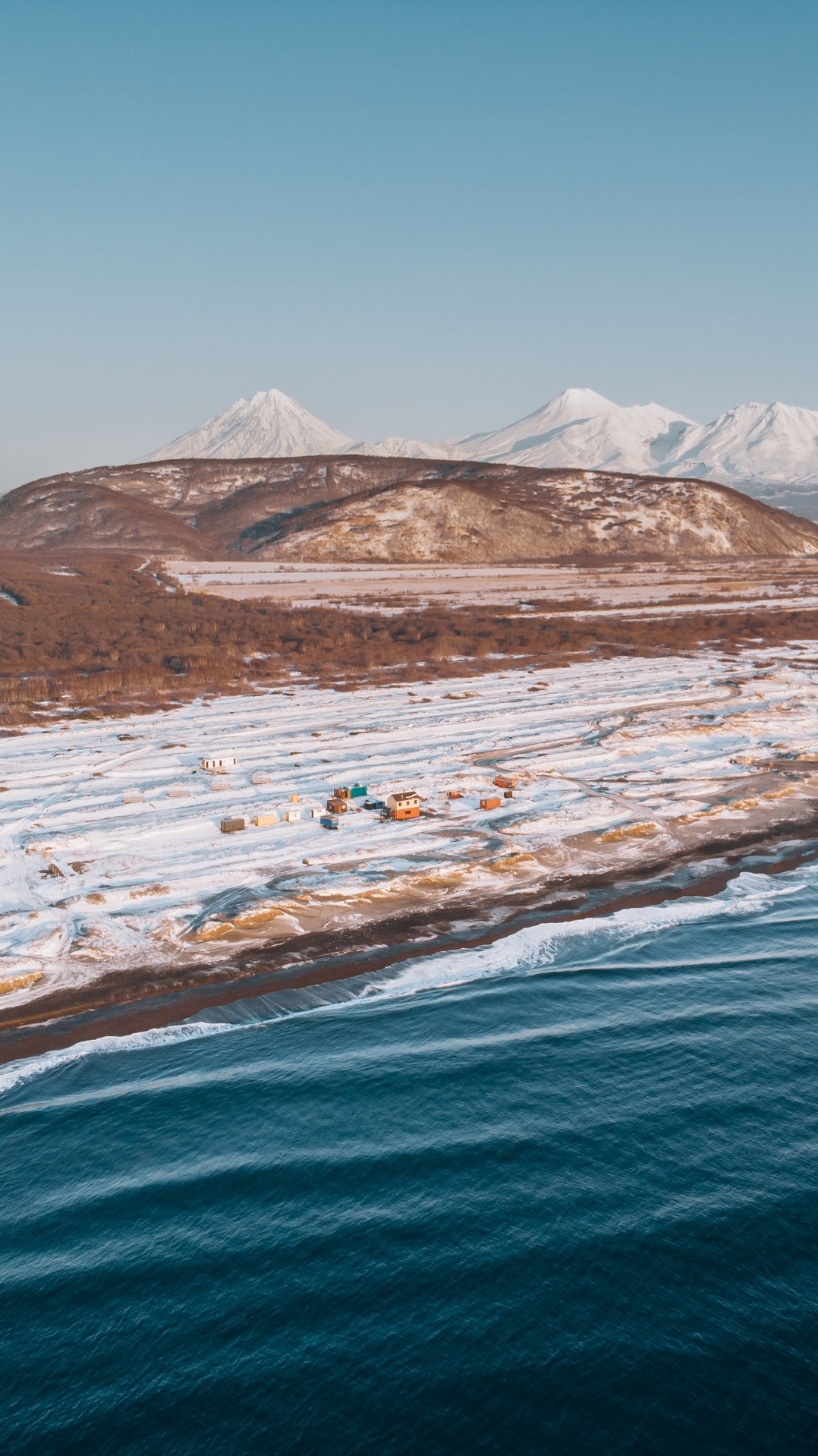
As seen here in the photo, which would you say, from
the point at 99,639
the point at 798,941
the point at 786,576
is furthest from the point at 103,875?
the point at 786,576

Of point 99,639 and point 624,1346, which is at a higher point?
point 99,639

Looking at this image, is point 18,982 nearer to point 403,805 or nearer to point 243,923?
point 243,923

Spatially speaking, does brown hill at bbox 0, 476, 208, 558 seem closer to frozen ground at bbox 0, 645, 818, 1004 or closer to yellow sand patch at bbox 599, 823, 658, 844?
frozen ground at bbox 0, 645, 818, 1004

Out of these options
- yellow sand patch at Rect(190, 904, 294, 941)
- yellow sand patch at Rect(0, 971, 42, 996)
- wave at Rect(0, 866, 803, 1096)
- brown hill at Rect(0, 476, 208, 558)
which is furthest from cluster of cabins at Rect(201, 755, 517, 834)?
brown hill at Rect(0, 476, 208, 558)

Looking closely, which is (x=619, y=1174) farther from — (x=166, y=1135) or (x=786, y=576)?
(x=786, y=576)

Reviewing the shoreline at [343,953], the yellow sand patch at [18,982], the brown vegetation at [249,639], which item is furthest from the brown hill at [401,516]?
the yellow sand patch at [18,982]

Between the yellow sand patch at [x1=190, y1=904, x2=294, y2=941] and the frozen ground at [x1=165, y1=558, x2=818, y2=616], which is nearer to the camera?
the yellow sand patch at [x1=190, y1=904, x2=294, y2=941]

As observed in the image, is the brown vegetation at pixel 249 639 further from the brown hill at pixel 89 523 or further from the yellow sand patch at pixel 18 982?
the brown hill at pixel 89 523
